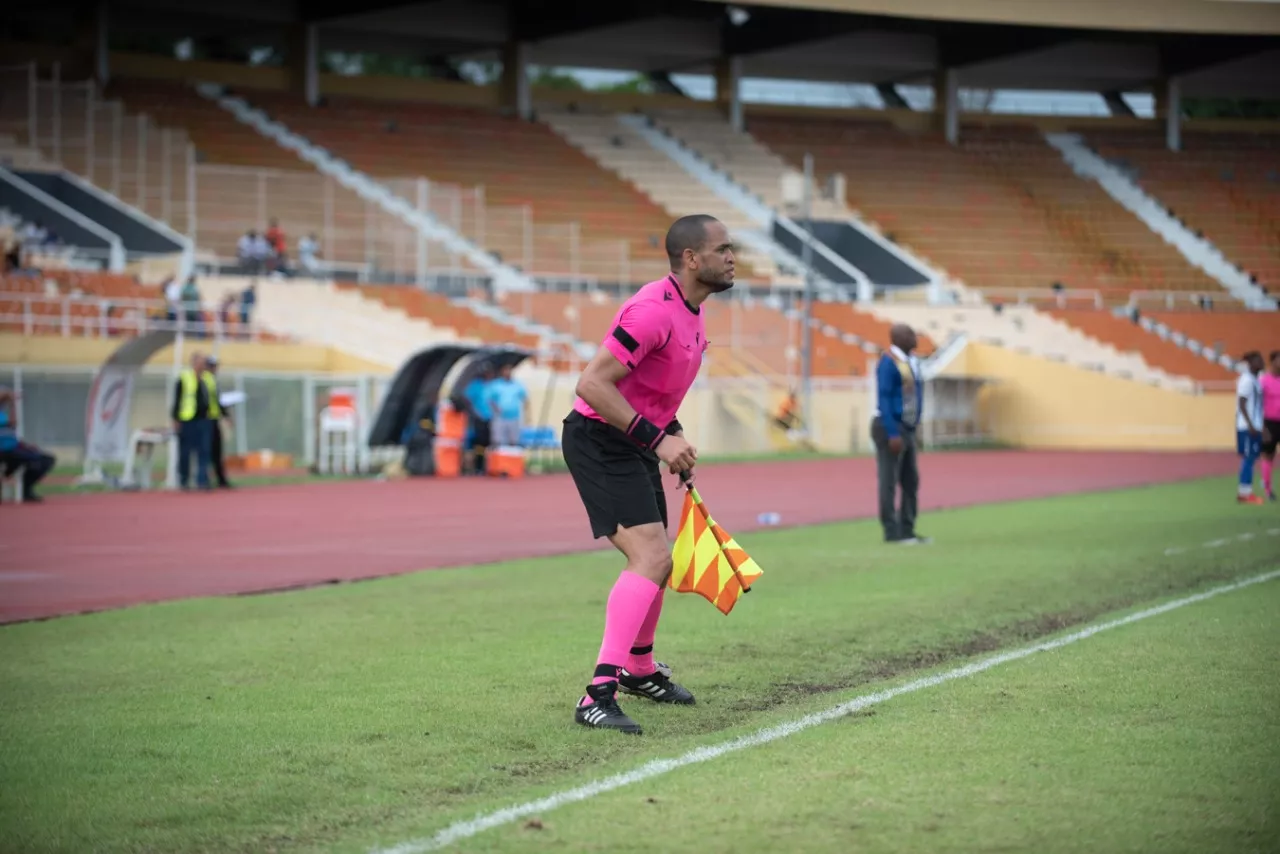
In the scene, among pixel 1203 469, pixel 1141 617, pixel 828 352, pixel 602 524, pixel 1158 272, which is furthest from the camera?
pixel 1158 272

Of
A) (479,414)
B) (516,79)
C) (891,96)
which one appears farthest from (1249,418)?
(891,96)

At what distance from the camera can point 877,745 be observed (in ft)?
22.3

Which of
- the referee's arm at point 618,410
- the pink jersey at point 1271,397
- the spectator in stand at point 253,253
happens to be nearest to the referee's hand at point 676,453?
the referee's arm at point 618,410

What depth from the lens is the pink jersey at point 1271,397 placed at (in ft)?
76.2

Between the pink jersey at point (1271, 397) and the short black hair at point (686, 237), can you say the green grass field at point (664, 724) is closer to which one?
the short black hair at point (686, 237)

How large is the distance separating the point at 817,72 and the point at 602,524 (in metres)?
58.1

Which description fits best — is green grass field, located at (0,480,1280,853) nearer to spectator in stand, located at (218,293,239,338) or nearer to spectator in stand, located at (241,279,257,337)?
spectator in stand, located at (218,293,239,338)

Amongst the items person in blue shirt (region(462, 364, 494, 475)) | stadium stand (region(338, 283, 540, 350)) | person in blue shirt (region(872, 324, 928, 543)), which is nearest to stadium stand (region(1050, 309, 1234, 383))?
stadium stand (region(338, 283, 540, 350))

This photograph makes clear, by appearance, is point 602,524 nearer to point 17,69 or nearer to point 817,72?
point 17,69

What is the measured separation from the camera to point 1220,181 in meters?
60.4

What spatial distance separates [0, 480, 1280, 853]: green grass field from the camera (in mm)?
5613

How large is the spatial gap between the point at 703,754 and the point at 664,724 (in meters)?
0.80

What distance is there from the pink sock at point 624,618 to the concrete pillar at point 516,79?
169ft

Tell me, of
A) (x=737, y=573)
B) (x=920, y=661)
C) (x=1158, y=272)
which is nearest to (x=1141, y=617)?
(x=920, y=661)
